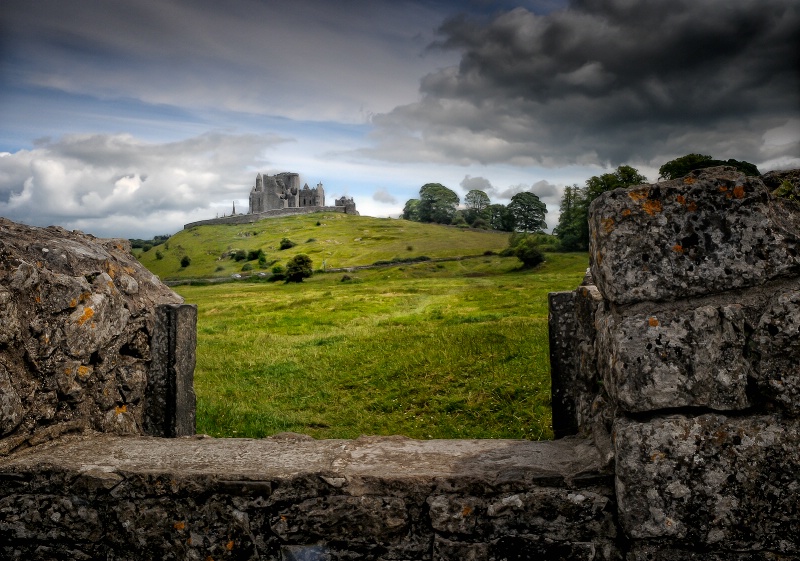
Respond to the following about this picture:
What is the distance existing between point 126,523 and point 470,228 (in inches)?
3916

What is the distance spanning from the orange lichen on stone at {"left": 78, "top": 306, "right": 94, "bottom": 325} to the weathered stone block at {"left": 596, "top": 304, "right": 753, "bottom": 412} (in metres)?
3.30

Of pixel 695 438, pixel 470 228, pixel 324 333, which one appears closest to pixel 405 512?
pixel 695 438

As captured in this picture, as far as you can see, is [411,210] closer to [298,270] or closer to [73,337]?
[298,270]

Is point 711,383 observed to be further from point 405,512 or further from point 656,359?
point 405,512

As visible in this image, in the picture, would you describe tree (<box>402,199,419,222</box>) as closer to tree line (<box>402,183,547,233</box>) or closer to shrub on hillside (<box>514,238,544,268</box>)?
tree line (<box>402,183,547,233</box>)

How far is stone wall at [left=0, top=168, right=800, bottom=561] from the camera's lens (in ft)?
8.00

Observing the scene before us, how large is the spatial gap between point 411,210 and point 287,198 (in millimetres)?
34611

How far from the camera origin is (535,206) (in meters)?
85.1

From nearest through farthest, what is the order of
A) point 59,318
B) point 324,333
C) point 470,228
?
point 59,318
point 324,333
point 470,228

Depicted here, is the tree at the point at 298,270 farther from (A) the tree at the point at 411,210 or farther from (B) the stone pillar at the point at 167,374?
(A) the tree at the point at 411,210

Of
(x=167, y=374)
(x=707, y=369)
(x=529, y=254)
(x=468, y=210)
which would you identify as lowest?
(x=167, y=374)

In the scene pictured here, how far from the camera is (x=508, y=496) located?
2.66 metres

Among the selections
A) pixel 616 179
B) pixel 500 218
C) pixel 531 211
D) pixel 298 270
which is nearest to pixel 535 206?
pixel 531 211

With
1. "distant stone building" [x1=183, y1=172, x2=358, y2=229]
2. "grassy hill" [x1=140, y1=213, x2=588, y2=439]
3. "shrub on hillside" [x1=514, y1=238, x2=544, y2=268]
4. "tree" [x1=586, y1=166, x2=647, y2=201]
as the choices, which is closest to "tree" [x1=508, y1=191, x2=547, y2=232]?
"shrub on hillside" [x1=514, y1=238, x2=544, y2=268]
